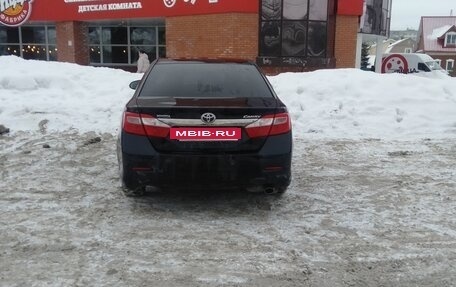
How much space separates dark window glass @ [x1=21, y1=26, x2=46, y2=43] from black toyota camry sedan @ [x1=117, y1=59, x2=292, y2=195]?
23.1 m

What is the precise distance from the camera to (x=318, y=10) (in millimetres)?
17672

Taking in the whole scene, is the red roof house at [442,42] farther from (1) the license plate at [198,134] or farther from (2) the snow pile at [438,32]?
(1) the license plate at [198,134]

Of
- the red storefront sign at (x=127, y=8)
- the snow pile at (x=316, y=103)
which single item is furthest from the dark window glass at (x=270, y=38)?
the snow pile at (x=316, y=103)

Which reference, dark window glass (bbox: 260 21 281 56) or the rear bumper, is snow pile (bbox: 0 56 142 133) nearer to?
the rear bumper

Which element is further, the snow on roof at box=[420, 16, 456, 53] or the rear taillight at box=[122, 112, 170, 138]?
the snow on roof at box=[420, 16, 456, 53]

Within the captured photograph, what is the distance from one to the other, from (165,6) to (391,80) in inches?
455

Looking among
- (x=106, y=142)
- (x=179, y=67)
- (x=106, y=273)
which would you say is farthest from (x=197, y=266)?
(x=106, y=142)

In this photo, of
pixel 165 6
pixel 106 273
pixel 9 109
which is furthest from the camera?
pixel 165 6

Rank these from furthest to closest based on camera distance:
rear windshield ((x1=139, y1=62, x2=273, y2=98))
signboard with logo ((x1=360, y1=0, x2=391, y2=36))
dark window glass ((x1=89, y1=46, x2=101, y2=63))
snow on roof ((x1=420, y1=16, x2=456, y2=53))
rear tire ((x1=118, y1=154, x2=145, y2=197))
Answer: snow on roof ((x1=420, y1=16, x2=456, y2=53))
dark window glass ((x1=89, y1=46, x2=101, y2=63))
signboard with logo ((x1=360, y1=0, x2=391, y2=36))
rear windshield ((x1=139, y1=62, x2=273, y2=98))
rear tire ((x1=118, y1=154, x2=145, y2=197))

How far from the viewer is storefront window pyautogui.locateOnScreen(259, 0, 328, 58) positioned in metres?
Answer: 17.5

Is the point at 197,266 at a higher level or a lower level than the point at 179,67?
lower

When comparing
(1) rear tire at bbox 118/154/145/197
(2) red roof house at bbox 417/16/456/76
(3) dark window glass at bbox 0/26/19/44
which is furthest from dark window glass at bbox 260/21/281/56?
(2) red roof house at bbox 417/16/456/76

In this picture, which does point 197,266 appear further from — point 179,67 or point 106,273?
point 179,67

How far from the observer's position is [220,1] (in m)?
17.5
